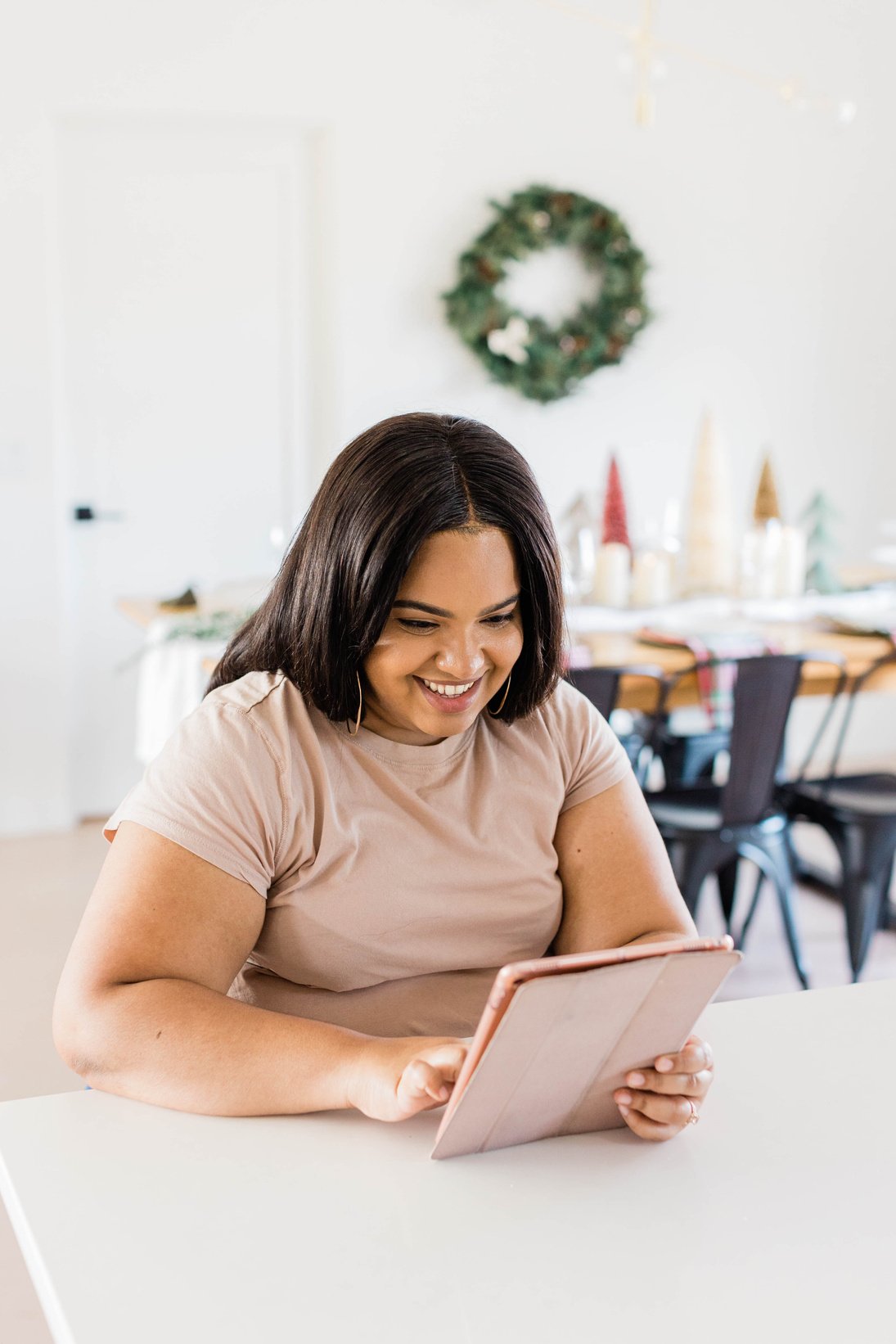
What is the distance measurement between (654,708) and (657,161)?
2539 mm

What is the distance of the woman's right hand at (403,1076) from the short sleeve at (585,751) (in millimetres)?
407

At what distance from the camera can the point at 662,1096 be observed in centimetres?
110

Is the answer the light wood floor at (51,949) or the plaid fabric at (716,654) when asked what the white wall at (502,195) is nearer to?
the light wood floor at (51,949)

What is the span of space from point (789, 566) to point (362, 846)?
2.66 meters

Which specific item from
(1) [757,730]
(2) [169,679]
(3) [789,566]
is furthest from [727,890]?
(2) [169,679]

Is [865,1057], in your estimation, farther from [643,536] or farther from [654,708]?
[643,536]

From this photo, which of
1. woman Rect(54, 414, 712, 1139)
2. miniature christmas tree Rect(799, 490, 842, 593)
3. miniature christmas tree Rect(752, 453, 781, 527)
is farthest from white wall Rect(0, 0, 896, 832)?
woman Rect(54, 414, 712, 1139)

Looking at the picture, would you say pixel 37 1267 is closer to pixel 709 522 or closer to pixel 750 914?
pixel 750 914

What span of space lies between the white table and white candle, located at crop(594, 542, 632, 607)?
239 cm

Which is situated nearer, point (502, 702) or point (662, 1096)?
point (662, 1096)

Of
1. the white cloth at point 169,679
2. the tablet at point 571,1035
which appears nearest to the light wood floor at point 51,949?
the white cloth at point 169,679

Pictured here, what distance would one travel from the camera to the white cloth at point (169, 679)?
118 inches

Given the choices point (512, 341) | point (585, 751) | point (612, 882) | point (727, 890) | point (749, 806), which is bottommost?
point (727, 890)

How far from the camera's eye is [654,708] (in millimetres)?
2969
